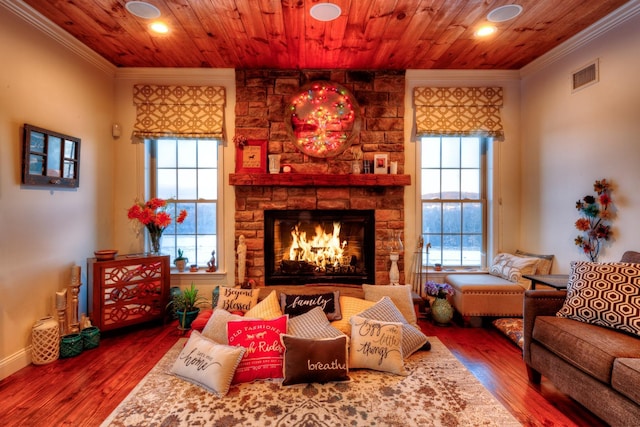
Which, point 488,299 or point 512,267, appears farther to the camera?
point 512,267

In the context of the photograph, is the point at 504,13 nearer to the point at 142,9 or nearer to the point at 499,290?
the point at 499,290

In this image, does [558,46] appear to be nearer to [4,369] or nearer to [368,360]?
[368,360]

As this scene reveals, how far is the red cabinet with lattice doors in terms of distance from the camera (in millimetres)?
2910

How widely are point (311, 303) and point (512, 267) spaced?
2.29 m

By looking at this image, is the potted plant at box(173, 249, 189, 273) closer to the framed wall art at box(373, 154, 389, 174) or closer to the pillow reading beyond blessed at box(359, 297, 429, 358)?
the pillow reading beyond blessed at box(359, 297, 429, 358)

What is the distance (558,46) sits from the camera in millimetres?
3143

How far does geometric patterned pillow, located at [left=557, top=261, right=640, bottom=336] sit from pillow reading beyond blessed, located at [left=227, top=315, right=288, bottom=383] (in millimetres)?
1918

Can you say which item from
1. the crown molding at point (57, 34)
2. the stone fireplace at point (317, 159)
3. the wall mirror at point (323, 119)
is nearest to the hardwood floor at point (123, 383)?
the stone fireplace at point (317, 159)

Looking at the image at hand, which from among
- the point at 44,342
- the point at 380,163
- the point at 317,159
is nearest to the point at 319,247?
the point at 317,159

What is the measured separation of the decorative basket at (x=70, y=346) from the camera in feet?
8.54

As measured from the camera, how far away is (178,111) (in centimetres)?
366

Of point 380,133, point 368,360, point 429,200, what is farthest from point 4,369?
point 429,200

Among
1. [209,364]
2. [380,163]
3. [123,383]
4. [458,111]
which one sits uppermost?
[458,111]

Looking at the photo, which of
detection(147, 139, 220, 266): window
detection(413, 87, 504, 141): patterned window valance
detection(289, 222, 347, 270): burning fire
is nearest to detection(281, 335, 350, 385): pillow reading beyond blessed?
detection(289, 222, 347, 270): burning fire
